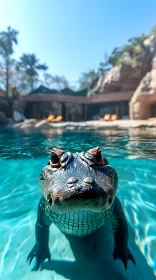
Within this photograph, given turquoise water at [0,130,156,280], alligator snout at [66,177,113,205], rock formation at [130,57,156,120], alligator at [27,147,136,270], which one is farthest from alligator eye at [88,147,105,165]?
→ rock formation at [130,57,156,120]

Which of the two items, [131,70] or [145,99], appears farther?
[131,70]

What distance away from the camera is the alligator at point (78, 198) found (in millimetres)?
1109

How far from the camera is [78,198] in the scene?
1085 mm

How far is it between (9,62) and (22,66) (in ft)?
9.06

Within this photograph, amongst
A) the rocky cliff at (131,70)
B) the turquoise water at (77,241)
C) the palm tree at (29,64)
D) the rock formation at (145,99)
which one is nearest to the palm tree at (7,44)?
the palm tree at (29,64)

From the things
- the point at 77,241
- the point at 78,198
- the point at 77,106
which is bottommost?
the point at 77,241

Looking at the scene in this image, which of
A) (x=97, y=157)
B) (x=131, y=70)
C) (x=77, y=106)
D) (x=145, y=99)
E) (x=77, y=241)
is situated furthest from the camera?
(x=77, y=106)

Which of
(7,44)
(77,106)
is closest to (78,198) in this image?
(77,106)

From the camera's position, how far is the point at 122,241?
182 cm

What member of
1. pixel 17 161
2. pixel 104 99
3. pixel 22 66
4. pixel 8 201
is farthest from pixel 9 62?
pixel 8 201

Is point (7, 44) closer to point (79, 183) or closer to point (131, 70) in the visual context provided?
point (131, 70)

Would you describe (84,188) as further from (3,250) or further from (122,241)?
(3,250)

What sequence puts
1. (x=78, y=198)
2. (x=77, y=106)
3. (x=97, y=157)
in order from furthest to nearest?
(x=77, y=106) → (x=97, y=157) → (x=78, y=198)

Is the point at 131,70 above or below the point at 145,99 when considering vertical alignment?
above
